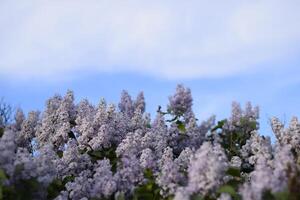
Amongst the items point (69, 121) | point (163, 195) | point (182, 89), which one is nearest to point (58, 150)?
point (69, 121)

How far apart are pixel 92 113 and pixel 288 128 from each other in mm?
4405

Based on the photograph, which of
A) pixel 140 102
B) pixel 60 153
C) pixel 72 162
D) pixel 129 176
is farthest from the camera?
pixel 140 102

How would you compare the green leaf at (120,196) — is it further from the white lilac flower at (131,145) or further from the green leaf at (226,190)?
the white lilac flower at (131,145)

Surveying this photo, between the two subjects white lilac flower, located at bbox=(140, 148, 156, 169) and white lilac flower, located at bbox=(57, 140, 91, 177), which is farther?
white lilac flower, located at bbox=(57, 140, 91, 177)

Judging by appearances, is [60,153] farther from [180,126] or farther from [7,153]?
[7,153]

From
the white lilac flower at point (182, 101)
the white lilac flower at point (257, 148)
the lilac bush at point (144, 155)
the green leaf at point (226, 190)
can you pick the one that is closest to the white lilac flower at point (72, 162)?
the lilac bush at point (144, 155)

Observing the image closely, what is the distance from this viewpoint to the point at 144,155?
351 inches

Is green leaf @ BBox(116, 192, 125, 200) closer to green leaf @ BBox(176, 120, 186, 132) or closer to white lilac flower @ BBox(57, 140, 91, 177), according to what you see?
white lilac flower @ BBox(57, 140, 91, 177)

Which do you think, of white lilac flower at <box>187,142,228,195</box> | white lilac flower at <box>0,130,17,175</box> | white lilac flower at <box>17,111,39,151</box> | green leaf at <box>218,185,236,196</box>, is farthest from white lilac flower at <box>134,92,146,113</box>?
green leaf at <box>218,185,236,196</box>

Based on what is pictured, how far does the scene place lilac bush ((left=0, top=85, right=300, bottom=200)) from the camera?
6715 millimetres

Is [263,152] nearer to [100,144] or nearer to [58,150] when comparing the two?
[100,144]

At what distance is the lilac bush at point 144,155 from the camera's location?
6.71 metres

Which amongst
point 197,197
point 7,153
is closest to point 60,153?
point 7,153

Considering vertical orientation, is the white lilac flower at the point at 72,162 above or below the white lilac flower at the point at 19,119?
below
